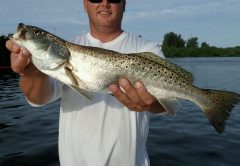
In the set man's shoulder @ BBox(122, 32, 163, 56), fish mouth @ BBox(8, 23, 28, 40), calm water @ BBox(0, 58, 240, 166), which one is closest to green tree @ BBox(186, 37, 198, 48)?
calm water @ BBox(0, 58, 240, 166)

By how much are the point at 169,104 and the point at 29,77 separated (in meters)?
1.88

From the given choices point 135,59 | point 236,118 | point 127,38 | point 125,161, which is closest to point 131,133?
point 125,161

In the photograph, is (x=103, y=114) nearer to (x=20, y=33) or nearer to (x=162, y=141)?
(x=20, y=33)

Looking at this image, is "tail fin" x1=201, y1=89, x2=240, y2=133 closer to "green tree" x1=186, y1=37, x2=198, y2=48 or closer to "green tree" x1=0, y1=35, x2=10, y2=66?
"green tree" x1=0, y1=35, x2=10, y2=66

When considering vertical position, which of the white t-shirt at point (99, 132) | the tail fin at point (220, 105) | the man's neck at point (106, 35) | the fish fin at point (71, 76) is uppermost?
the man's neck at point (106, 35)

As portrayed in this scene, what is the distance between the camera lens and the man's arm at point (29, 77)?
4.16m

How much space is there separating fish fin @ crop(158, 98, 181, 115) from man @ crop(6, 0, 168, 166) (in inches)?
4.9

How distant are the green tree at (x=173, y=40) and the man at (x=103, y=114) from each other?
162262 mm

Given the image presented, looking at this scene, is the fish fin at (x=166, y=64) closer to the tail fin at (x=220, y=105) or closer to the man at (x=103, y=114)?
the man at (x=103, y=114)

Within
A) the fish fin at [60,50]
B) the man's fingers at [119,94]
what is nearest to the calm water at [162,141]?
the man's fingers at [119,94]

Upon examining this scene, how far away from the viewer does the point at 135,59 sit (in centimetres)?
459

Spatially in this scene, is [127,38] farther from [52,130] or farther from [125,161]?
[52,130]

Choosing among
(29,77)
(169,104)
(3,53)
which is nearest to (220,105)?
(169,104)

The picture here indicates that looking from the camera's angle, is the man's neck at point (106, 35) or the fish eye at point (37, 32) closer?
the fish eye at point (37, 32)
